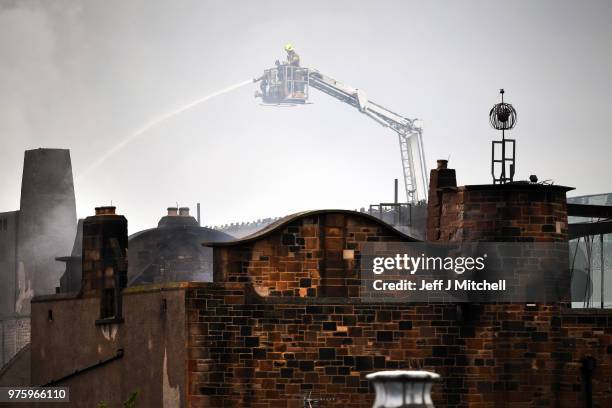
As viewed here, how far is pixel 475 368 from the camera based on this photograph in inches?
1951

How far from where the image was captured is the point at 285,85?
155750mm

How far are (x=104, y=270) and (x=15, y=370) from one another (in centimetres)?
1131

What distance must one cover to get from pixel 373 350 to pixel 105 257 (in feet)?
42.2

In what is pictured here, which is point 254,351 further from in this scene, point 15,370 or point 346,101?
point 346,101

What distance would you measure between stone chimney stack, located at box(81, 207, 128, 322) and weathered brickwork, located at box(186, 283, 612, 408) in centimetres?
978

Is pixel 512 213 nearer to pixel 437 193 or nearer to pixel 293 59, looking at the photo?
pixel 437 193

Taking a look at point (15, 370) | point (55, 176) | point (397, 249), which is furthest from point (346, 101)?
point (397, 249)

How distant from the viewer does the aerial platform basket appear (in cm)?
15612

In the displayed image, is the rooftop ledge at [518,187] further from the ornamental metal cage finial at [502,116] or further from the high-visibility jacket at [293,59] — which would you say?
the high-visibility jacket at [293,59]

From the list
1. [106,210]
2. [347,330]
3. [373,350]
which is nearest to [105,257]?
[106,210]

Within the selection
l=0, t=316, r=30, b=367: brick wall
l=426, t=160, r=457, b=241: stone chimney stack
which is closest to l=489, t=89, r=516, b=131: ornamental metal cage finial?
l=426, t=160, r=457, b=241: stone chimney stack

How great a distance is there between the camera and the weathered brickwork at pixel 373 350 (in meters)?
48.4

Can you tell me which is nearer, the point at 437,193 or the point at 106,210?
the point at 437,193

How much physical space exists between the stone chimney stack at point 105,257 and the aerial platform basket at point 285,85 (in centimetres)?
9645
